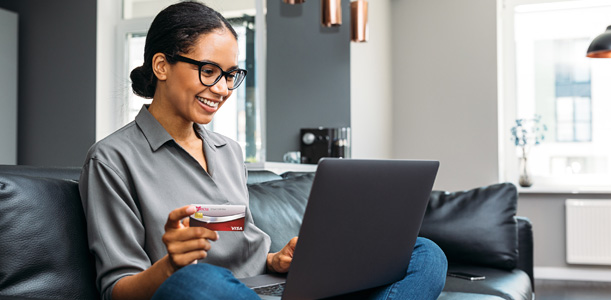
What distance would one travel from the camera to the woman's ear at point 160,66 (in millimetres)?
1301

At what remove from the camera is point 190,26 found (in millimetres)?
1291

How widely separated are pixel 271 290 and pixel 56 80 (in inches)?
133

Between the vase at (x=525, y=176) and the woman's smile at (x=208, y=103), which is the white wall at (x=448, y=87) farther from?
the woman's smile at (x=208, y=103)

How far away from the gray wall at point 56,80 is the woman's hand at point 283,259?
2.83m

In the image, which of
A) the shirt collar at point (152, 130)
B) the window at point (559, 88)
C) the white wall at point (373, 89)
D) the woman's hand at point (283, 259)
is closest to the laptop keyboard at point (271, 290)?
the woman's hand at point (283, 259)

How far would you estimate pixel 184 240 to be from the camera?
3.07 ft

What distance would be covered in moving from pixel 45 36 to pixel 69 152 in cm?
83

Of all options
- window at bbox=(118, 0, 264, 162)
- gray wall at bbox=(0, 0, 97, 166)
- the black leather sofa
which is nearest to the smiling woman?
window at bbox=(118, 0, 264, 162)

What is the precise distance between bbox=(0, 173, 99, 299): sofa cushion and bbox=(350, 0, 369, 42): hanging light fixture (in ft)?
9.17

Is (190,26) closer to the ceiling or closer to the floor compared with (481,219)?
closer to the ceiling

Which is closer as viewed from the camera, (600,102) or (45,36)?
(45,36)

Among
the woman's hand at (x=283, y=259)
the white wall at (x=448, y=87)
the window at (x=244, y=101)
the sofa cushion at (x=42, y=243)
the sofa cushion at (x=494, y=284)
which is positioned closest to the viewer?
the sofa cushion at (x=42, y=243)

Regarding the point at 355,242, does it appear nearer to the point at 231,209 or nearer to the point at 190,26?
the point at 231,209

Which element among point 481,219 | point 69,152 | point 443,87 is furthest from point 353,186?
point 443,87
